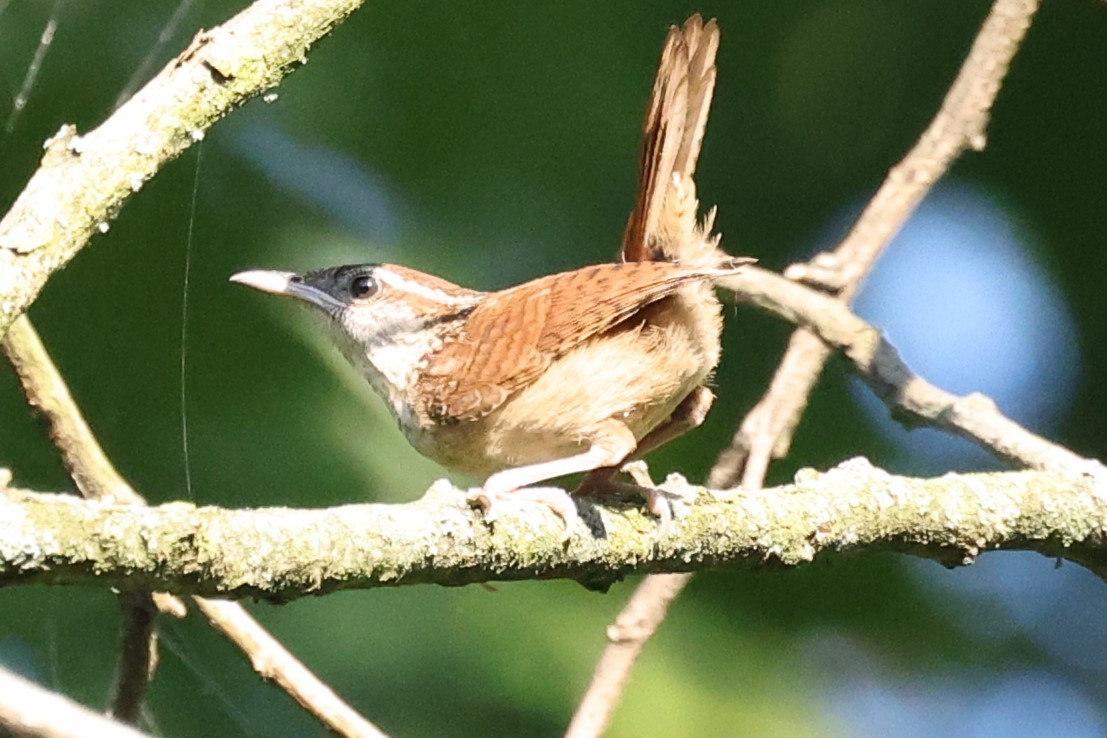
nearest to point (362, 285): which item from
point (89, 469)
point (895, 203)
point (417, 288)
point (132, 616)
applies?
point (417, 288)

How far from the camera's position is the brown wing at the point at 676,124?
271 centimetres

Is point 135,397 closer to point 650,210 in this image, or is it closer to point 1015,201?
point 650,210

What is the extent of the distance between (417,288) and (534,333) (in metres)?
0.52

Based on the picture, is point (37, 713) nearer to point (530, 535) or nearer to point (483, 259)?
point (530, 535)

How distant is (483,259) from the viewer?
3.91 m

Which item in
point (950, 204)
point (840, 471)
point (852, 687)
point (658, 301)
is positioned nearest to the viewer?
point (840, 471)

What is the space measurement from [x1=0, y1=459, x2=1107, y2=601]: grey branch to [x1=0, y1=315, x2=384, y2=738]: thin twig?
1.64 feet

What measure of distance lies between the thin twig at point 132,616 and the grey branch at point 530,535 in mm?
501

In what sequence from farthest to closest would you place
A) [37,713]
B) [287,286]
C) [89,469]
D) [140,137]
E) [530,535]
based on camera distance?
[287,286] < [89,469] < [140,137] < [530,535] < [37,713]

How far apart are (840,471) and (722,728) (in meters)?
1.56

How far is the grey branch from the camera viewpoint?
1262 millimetres

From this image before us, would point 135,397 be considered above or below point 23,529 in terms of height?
above

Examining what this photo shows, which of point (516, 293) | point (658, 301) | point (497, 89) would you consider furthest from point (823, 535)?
point (497, 89)

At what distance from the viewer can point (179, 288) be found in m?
3.34
